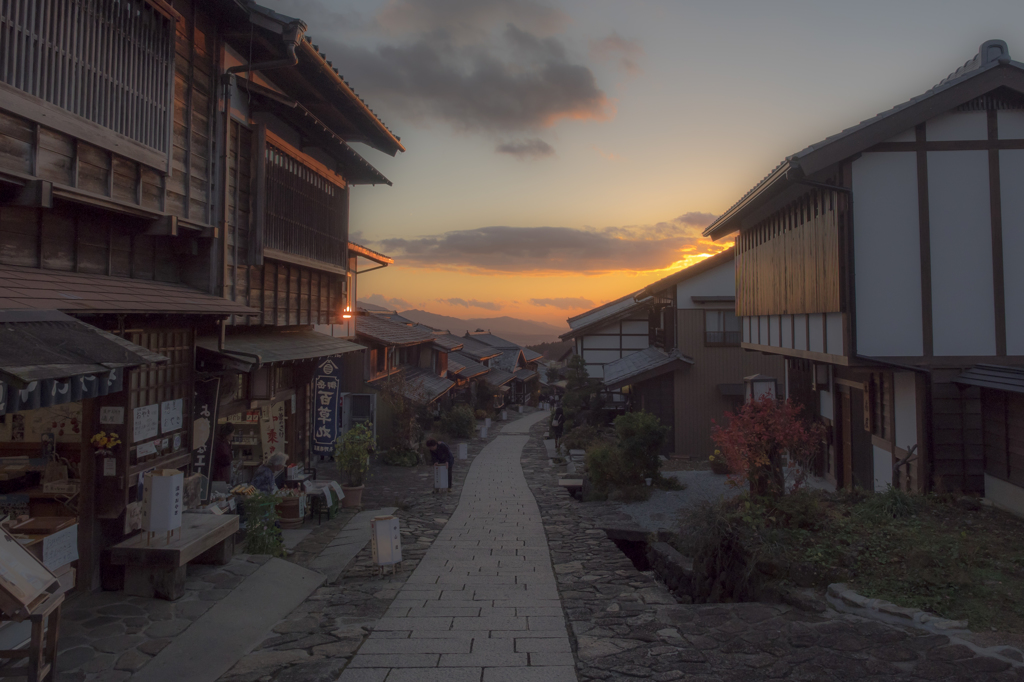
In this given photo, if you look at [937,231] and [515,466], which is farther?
[515,466]

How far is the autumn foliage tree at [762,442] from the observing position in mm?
10523

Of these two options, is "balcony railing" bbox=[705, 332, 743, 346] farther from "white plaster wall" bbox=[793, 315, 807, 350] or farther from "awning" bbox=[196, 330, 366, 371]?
"awning" bbox=[196, 330, 366, 371]

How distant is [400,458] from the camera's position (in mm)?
23125

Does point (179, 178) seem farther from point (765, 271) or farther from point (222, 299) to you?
point (765, 271)

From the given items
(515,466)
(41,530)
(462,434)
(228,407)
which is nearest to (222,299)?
(228,407)

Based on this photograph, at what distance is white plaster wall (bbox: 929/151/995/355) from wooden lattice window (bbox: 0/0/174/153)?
43.1ft

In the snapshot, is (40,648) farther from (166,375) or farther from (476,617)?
(166,375)

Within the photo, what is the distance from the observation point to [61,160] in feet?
24.2

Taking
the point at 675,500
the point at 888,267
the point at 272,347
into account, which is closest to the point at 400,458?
the point at 272,347

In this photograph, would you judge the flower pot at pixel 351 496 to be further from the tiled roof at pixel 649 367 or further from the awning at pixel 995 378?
the awning at pixel 995 378

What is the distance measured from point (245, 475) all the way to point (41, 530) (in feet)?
26.3

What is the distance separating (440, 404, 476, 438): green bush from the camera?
1320 inches

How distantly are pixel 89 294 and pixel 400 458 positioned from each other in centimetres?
1666

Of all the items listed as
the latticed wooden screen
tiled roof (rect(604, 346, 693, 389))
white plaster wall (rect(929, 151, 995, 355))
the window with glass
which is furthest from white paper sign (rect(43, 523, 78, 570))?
the window with glass
